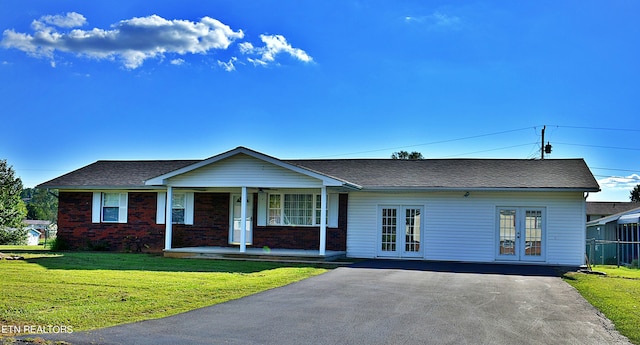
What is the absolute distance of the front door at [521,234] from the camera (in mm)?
20438

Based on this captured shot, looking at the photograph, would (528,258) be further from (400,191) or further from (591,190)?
(400,191)

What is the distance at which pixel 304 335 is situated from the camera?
26.8 ft

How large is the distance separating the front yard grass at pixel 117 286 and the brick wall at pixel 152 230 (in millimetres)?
4009

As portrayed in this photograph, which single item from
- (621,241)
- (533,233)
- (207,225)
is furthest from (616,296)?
(621,241)

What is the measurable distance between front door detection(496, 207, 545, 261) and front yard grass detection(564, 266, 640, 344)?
2812mm

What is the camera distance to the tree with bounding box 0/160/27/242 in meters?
41.5

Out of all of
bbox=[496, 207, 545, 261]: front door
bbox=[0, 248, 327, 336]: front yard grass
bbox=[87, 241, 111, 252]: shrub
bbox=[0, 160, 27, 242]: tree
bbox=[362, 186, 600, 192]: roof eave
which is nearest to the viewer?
bbox=[0, 248, 327, 336]: front yard grass

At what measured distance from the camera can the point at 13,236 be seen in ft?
130

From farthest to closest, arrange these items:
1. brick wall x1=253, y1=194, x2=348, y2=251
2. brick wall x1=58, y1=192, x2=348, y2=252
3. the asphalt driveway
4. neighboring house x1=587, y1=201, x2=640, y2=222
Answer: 1. neighboring house x1=587, y1=201, x2=640, y2=222
2. brick wall x1=58, y1=192, x2=348, y2=252
3. brick wall x1=253, y1=194, x2=348, y2=251
4. the asphalt driveway

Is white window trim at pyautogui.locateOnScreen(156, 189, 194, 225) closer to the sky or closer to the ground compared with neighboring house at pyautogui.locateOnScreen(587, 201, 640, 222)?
closer to the ground

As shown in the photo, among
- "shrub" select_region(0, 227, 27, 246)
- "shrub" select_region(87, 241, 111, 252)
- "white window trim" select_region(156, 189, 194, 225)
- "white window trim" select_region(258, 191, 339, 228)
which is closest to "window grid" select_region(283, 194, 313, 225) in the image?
"white window trim" select_region(258, 191, 339, 228)

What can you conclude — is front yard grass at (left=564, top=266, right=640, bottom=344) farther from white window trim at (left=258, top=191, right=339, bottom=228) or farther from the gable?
the gable

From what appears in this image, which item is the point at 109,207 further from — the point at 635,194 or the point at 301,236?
the point at 635,194

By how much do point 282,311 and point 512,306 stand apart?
13.4 feet
